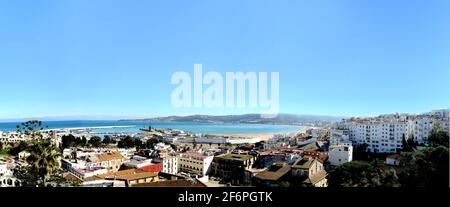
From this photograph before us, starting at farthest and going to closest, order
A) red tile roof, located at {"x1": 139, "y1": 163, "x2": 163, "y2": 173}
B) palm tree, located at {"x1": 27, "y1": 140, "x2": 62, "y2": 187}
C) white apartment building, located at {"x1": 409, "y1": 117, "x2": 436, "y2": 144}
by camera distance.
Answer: red tile roof, located at {"x1": 139, "y1": 163, "x2": 163, "y2": 173} < white apartment building, located at {"x1": 409, "y1": 117, "x2": 436, "y2": 144} < palm tree, located at {"x1": 27, "y1": 140, "x2": 62, "y2": 187}

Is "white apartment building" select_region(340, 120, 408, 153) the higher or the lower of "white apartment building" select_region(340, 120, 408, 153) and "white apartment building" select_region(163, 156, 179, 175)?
the higher

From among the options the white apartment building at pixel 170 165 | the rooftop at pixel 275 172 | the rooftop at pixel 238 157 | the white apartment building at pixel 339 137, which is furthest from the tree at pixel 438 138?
the white apartment building at pixel 170 165

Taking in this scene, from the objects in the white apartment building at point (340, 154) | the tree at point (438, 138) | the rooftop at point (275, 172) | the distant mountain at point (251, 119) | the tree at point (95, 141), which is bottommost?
the tree at point (95, 141)

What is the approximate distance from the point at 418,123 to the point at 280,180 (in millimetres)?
2235

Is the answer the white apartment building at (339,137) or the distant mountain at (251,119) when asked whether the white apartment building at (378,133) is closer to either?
the white apartment building at (339,137)

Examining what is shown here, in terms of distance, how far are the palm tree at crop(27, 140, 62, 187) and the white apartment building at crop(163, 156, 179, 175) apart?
1583 mm

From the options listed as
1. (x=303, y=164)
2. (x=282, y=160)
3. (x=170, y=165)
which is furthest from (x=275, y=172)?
(x=170, y=165)

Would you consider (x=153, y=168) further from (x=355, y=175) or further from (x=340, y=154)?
(x=355, y=175)

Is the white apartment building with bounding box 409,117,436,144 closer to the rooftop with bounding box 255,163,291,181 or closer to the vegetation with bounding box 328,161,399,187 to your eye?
the vegetation with bounding box 328,161,399,187

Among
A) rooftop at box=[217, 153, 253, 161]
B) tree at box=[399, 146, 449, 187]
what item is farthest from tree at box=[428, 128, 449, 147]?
rooftop at box=[217, 153, 253, 161]

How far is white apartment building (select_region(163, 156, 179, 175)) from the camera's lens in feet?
16.4

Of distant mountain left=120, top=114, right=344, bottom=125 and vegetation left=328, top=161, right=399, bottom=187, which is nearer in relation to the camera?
vegetation left=328, top=161, right=399, bottom=187

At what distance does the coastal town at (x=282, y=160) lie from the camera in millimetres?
3326
